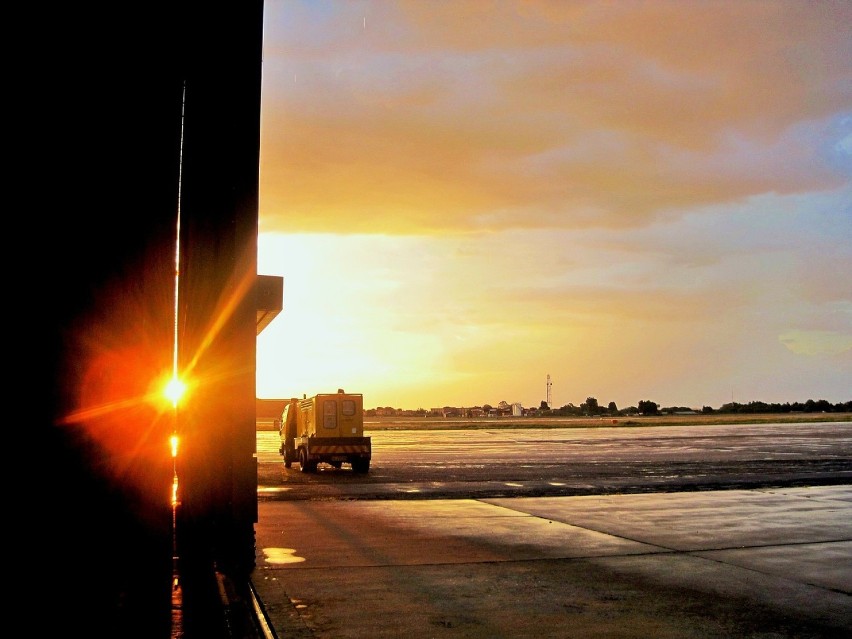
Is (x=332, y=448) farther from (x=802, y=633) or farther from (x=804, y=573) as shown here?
(x=802, y=633)

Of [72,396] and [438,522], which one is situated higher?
[72,396]

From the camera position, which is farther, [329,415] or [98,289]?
[329,415]

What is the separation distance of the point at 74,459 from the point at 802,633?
6005 mm

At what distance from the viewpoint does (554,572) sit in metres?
9.12

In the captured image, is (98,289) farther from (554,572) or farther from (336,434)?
(336,434)

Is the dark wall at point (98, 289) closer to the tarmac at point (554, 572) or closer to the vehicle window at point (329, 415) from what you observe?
the tarmac at point (554, 572)

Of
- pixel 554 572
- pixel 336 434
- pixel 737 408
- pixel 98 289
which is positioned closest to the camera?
pixel 98 289

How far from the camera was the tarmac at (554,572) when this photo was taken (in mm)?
6871

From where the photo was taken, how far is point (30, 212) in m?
2.90

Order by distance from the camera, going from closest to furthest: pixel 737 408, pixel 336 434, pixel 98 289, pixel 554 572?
pixel 98 289
pixel 554 572
pixel 336 434
pixel 737 408

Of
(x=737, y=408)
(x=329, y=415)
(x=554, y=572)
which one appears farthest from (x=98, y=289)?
(x=737, y=408)

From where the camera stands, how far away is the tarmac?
6.87m

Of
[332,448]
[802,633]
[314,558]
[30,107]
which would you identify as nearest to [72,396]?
[30,107]

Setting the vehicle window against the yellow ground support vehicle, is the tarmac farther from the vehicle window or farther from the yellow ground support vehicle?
the vehicle window
